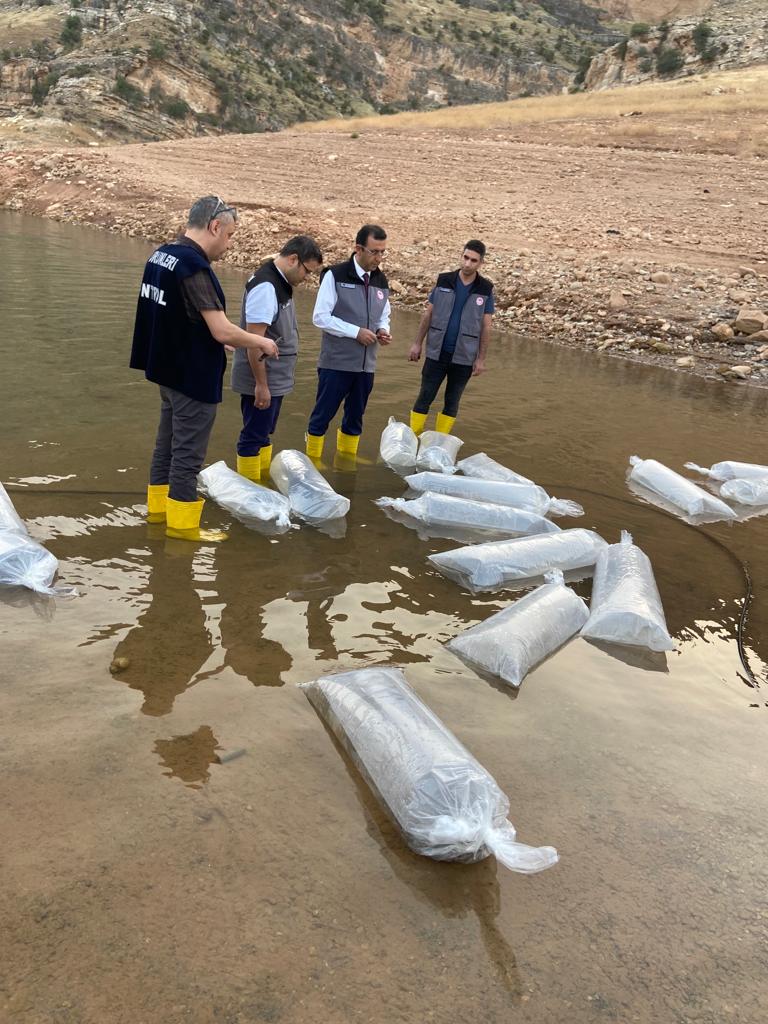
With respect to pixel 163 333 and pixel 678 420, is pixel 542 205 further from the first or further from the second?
pixel 163 333

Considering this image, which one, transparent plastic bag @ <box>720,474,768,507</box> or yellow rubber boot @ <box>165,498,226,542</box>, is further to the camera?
transparent plastic bag @ <box>720,474,768,507</box>

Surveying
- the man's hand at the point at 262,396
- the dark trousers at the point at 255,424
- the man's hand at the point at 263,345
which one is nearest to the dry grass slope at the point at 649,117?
the dark trousers at the point at 255,424

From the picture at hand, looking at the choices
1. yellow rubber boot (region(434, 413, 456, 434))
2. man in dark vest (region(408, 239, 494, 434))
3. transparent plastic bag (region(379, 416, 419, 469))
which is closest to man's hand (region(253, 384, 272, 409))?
transparent plastic bag (region(379, 416, 419, 469))

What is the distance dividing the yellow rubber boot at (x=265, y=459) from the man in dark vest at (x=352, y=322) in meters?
0.50

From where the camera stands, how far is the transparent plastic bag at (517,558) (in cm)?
460

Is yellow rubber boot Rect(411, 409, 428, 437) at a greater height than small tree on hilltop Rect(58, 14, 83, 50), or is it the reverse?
small tree on hilltop Rect(58, 14, 83, 50)

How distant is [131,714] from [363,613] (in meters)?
1.44

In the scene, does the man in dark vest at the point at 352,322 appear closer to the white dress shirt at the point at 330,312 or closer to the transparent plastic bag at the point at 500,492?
the white dress shirt at the point at 330,312

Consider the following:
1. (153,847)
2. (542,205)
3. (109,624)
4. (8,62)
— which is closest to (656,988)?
(153,847)

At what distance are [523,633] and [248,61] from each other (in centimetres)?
6609

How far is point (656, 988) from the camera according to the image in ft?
7.26

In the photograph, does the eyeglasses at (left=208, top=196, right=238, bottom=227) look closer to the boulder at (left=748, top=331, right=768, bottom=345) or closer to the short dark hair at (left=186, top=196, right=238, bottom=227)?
the short dark hair at (left=186, top=196, right=238, bottom=227)

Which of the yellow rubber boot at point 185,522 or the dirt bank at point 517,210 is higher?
the dirt bank at point 517,210

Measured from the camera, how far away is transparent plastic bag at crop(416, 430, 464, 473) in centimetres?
638
